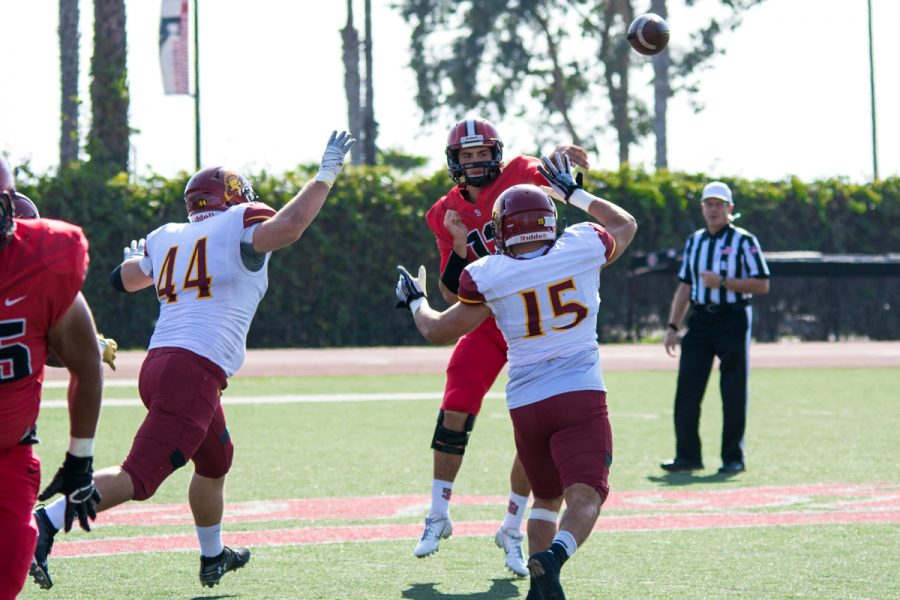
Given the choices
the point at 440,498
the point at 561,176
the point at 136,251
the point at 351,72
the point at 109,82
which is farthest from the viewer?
the point at 351,72

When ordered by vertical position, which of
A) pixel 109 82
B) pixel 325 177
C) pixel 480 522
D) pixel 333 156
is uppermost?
pixel 109 82

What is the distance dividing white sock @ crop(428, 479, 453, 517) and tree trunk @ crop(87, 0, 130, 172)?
53.0 ft

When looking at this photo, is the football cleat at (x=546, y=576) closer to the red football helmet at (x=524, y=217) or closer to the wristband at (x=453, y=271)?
the red football helmet at (x=524, y=217)

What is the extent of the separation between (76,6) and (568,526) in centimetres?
2403

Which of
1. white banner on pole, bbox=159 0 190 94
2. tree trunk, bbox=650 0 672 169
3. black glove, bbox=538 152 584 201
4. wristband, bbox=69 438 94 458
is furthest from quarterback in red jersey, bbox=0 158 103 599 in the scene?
tree trunk, bbox=650 0 672 169

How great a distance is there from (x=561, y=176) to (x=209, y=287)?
161 cm

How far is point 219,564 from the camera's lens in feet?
19.1

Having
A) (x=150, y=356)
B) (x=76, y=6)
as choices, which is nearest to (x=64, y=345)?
(x=150, y=356)

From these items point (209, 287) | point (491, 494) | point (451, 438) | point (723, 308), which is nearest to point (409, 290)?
point (209, 287)

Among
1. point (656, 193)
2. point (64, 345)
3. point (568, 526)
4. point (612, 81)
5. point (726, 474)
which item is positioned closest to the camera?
point (64, 345)

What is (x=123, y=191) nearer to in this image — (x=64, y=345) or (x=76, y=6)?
(x=76, y=6)

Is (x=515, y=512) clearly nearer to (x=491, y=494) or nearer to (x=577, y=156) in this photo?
(x=577, y=156)

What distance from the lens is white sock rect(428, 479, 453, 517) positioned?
6.48 metres

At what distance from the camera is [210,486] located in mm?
5926
